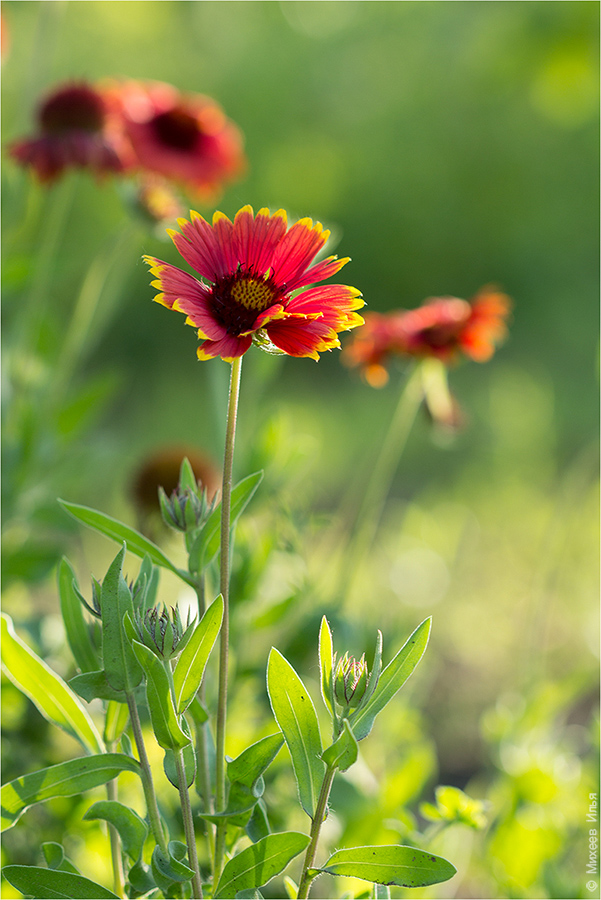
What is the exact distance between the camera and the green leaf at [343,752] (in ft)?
0.75

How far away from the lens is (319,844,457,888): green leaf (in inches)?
9.6

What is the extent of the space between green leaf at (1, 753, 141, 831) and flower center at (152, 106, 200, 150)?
63 cm

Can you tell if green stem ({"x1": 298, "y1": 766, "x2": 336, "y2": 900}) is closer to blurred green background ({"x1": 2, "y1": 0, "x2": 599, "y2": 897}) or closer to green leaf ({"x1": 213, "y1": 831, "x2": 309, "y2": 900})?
green leaf ({"x1": 213, "y1": 831, "x2": 309, "y2": 900})

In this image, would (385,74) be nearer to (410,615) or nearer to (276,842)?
(410,615)

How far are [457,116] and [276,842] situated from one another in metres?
2.82

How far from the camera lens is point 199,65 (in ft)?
8.76

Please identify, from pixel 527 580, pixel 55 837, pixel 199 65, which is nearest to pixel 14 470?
pixel 55 837

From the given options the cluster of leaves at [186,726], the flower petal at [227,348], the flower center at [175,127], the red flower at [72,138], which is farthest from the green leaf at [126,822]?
the flower center at [175,127]

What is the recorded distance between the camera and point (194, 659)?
0.24m

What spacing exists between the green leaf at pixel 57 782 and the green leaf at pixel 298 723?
5cm

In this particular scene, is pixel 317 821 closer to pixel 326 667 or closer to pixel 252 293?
pixel 326 667

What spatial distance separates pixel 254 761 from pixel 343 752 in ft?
0.17

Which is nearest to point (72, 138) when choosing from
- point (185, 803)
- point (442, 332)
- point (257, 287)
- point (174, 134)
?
point (174, 134)

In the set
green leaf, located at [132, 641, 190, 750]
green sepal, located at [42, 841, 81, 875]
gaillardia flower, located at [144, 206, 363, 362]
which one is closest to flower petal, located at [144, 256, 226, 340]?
gaillardia flower, located at [144, 206, 363, 362]
